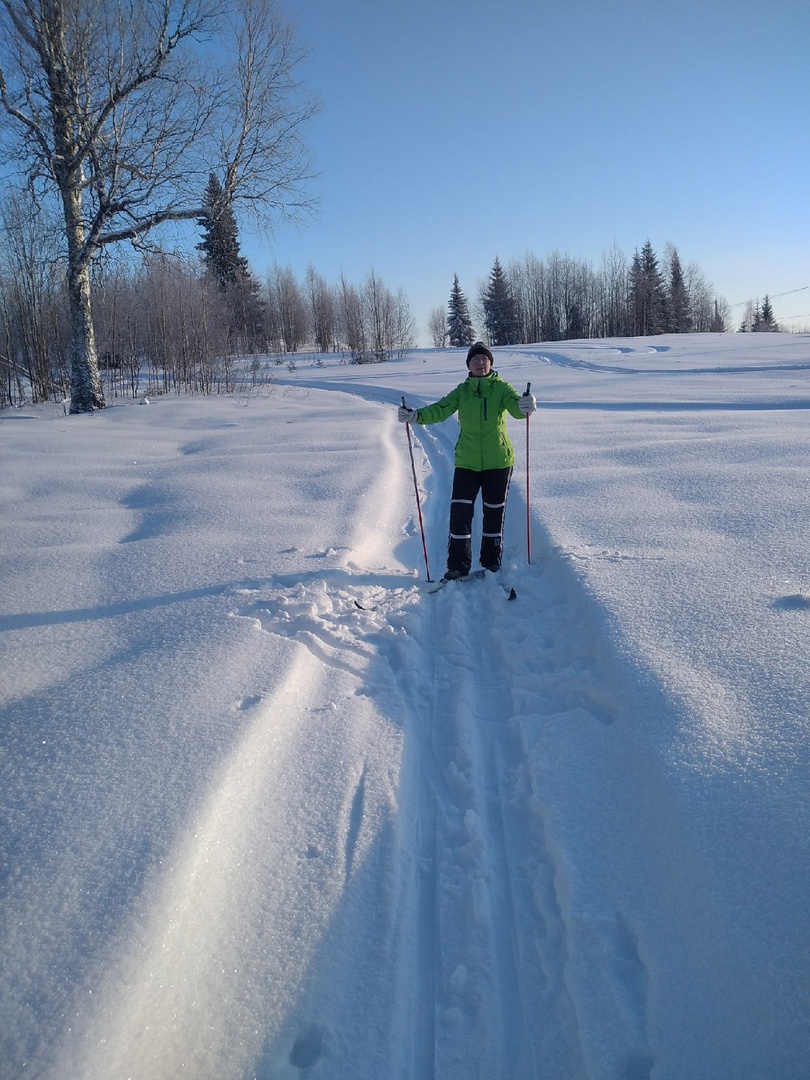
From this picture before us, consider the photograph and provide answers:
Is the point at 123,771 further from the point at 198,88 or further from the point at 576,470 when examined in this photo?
the point at 198,88

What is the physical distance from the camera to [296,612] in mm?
4105

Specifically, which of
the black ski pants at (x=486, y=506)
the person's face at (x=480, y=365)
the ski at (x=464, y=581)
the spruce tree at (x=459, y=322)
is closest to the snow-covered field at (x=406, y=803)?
the ski at (x=464, y=581)

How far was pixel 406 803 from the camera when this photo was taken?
265cm

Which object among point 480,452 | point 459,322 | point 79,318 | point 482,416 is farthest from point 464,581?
point 459,322

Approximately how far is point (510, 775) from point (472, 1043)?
111 cm

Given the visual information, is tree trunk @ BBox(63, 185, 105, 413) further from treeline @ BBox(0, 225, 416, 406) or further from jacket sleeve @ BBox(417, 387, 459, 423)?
jacket sleeve @ BBox(417, 387, 459, 423)

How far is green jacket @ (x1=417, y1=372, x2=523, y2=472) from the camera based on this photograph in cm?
514

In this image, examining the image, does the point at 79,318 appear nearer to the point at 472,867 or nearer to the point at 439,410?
the point at 439,410

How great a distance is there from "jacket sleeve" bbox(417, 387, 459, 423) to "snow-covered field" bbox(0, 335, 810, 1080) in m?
1.29

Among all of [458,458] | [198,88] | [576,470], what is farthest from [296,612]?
[198,88]

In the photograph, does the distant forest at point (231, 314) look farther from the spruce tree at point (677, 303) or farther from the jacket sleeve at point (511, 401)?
the jacket sleeve at point (511, 401)

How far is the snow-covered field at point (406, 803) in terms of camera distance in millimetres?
1720

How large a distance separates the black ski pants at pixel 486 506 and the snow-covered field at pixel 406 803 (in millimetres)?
365

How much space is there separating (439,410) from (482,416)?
1.25 feet
